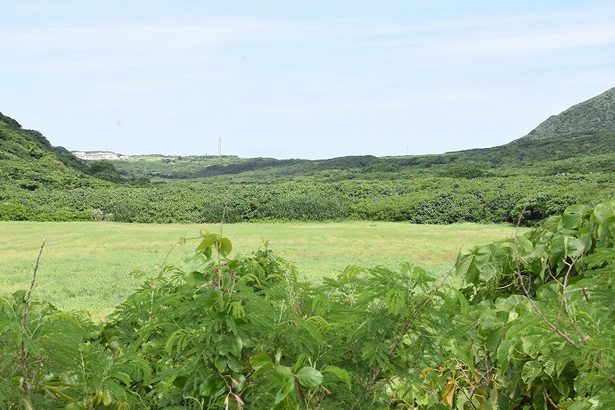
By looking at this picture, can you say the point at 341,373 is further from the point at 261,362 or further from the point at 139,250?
the point at 139,250

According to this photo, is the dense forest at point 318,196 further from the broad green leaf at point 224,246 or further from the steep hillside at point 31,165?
the broad green leaf at point 224,246

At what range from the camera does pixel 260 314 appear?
144 cm

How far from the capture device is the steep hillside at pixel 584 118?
8869 centimetres

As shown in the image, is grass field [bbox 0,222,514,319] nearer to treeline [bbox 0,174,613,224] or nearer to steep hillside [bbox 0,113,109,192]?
treeline [bbox 0,174,613,224]

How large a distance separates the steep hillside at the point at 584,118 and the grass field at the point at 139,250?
70.8 meters

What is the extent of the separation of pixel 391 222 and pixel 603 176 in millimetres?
9717

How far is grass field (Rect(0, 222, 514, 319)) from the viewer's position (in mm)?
11688

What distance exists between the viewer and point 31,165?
4534cm

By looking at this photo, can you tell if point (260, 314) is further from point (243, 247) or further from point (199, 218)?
point (199, 218)

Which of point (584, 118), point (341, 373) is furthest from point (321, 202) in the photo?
point (584, 118)

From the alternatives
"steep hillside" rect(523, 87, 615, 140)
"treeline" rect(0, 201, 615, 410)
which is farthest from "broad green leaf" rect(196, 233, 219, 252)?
"steep hillside" rect(523, 87, 615, 140)

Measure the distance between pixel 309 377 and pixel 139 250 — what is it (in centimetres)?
1668

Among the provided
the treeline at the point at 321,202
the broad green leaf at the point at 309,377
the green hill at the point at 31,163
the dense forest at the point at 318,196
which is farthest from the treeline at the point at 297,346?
the green hill at the point at 31,163

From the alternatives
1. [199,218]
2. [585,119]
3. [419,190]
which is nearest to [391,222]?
[419,190]
